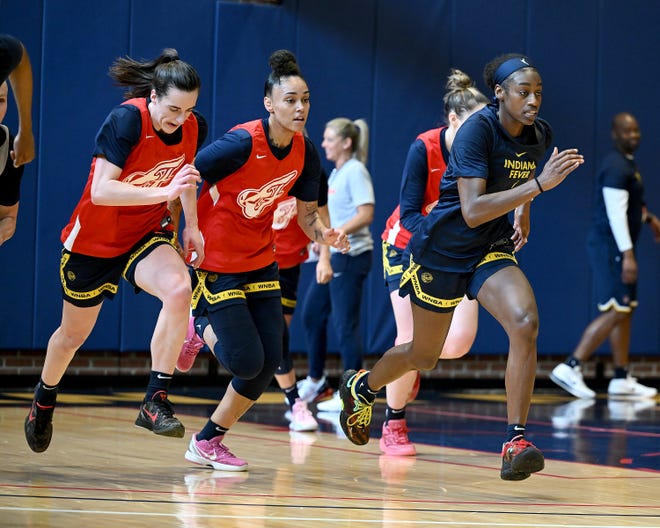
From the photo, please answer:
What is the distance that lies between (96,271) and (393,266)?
1.55m

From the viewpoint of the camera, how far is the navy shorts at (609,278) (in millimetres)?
9797

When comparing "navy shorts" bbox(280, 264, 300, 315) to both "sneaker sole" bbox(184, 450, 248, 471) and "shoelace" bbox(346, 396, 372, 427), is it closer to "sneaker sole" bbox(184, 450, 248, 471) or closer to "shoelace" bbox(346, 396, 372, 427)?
"shoelace" bbox(346, 396, 372, 427)

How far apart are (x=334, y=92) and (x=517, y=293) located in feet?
18.8

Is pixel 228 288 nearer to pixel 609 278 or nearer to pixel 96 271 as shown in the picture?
pixel 96 271

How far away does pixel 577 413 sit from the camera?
832cm

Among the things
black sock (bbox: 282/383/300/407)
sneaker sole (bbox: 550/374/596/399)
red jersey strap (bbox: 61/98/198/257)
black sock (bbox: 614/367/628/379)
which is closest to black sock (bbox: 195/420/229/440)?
red jersey strap (bbox: 61/98/198/257)

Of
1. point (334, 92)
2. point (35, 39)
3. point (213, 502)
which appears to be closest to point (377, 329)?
point (334, 92)

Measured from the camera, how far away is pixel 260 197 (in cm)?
508

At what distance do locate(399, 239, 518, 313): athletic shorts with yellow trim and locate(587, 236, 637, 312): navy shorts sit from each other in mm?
5318

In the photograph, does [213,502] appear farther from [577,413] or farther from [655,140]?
[655,140]

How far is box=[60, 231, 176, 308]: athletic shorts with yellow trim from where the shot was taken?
5074mm

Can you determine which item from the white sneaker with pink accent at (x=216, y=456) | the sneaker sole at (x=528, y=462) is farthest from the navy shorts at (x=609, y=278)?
the sneaker sole at (x=528, y=462)

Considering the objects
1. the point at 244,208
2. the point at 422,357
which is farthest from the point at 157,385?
the point at 422,357

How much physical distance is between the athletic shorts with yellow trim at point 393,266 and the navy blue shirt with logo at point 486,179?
1.11m
